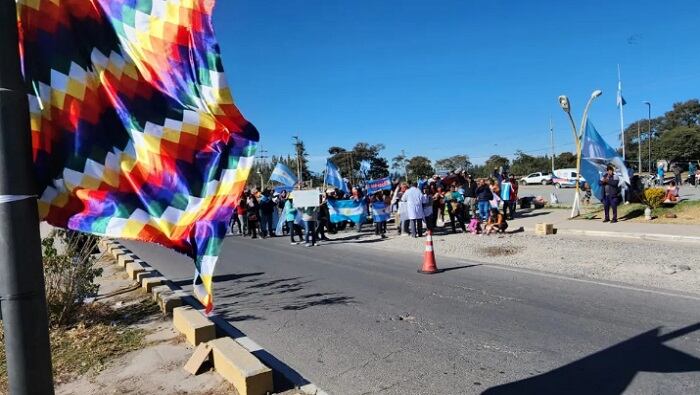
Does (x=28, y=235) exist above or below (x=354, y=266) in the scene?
above

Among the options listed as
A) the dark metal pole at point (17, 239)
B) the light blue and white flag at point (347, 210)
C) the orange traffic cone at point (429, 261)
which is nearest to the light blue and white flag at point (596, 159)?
the light blue and white flag at point (347, 210)

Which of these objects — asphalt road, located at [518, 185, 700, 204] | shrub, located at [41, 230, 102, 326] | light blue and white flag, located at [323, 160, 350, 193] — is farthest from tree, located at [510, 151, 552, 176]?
shrub, located at [41, 230, 102, 326]

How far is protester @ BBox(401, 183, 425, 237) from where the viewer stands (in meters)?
15.8

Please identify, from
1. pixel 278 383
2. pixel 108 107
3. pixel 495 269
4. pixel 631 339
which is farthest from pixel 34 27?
pixel 495 269

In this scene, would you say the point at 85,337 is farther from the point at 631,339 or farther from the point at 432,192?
the point at 432,192

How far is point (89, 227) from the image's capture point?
2.70 m

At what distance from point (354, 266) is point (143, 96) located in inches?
350

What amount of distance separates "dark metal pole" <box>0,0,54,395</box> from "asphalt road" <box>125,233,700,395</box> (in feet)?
9.11

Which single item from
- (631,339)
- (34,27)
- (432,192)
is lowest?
(631,339)

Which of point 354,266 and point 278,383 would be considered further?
point 354,266

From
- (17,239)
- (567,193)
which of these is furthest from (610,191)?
(567,193)

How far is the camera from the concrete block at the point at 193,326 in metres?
5.46

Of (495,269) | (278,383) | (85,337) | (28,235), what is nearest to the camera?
(28,235)

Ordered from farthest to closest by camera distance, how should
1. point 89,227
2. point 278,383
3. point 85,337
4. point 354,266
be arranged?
point 354,266 → point 85,337 → point 278,383 → point 89,227
